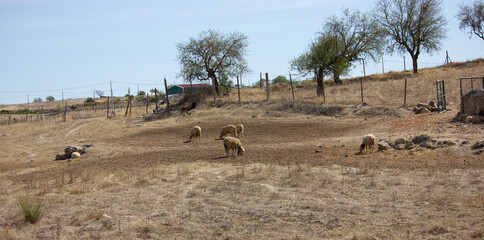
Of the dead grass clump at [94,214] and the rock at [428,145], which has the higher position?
the rock at [428,145]

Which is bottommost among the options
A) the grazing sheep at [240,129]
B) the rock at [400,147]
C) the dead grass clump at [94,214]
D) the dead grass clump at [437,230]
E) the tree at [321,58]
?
the dead grass clump at [437,230]

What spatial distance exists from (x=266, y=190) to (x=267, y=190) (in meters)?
0.02

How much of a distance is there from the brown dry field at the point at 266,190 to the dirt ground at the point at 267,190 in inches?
1.2

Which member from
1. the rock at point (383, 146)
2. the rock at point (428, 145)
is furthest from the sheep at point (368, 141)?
the rock at point (428, 145)

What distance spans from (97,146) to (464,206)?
17.2m

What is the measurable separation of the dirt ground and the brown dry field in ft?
0.10

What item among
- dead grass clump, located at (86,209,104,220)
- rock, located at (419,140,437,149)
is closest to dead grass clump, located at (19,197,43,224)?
dead grass clump, located at (86,209,104,220)

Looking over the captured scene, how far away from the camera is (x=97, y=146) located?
20594 mm

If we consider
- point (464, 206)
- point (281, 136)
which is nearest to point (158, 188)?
point (464, 206)

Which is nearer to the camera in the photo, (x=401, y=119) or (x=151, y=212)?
(x=151, y=212)

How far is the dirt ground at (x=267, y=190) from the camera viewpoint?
7.23 meters

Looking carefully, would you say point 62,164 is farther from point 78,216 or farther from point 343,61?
point 343,61

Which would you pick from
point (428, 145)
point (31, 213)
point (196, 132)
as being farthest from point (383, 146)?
point (31, 213)

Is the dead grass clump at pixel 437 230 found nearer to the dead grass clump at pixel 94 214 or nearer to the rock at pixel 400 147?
the dead grass clump at pixel 94 214
